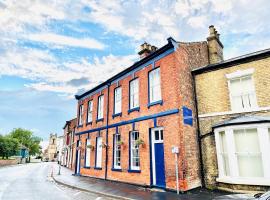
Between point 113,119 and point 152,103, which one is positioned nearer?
point 152,103

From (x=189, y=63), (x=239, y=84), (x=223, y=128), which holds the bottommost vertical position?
(x=223, y=128)

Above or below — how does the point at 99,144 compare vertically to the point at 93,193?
above

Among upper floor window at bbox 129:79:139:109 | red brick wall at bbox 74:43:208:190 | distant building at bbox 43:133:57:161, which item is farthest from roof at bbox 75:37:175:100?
distant building at bbox 43:133:57:161

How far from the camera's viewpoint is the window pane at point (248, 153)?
30.0ft

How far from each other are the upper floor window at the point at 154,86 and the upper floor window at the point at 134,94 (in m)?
1.37

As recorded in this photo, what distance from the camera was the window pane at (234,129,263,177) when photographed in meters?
9.16

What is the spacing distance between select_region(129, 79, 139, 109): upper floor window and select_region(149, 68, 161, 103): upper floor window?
4.50 feet

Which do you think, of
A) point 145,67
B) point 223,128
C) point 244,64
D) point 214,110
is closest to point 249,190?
point 223,128

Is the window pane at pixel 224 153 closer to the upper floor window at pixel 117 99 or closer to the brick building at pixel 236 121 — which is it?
the brick building at pixel 236 121

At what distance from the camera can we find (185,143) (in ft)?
33.3

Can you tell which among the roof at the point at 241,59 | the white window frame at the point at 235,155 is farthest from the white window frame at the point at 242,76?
the white window frame at the point at 235,155

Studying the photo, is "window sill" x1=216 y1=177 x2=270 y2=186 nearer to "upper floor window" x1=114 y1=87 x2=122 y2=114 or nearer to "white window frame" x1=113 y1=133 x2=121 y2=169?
"white window frame" x1=113 y1=133 x2=121 y2=169

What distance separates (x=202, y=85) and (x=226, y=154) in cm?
404

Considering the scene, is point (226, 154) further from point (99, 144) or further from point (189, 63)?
point (99, 144)
